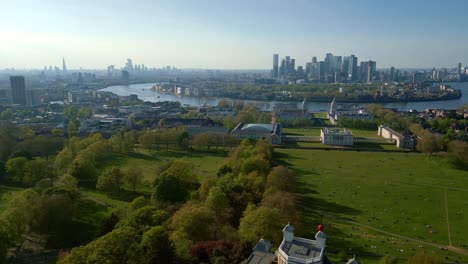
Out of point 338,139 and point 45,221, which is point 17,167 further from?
point 338,139

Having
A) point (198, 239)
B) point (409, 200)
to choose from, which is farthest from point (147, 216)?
point (409, 200)

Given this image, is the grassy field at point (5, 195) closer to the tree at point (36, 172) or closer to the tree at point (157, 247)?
the tree at point (36, 172)

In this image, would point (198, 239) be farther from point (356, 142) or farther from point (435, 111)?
point (435, 111)

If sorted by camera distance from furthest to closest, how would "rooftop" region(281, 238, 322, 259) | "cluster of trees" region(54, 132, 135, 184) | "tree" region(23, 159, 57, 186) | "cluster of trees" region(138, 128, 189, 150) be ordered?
"cluster of trees" region(138, 128, 189, 150), "cluster of trees" region(54, 132, 135, 184), "tree" region(23, 159, 57, 186), "rooftop" region(281, 238, 322, 259)

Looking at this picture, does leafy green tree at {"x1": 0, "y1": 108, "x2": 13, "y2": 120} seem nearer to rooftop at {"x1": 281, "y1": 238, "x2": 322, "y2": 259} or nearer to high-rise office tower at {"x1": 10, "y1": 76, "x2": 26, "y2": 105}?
high-rise office tower at {"x1": 10, "y1": 76, "x2": 26, "y2": 105}

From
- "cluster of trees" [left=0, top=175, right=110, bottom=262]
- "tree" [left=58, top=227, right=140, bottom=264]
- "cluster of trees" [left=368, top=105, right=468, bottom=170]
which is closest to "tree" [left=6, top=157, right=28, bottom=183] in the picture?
"cluster of trees" [left=0, top=175, right=110, bottom=262]

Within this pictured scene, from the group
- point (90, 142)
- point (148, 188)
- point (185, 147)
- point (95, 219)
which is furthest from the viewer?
point (185, 147)

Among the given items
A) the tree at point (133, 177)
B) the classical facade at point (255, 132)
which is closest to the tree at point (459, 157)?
the classical facade at point (255, 132)

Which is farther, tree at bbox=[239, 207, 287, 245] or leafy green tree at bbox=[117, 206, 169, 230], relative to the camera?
leafy green tree at bbox=[117, 206, 169, 230]
